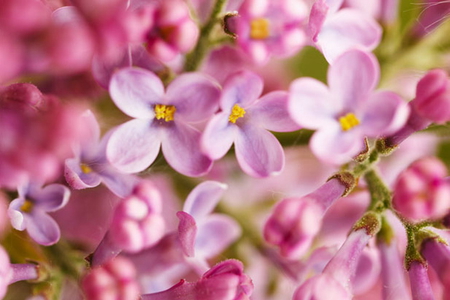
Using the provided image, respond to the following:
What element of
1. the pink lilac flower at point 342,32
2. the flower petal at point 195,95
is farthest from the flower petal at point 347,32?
the flower petal at point 195,95

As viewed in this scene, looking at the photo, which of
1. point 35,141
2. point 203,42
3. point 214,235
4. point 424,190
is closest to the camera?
point 35,141

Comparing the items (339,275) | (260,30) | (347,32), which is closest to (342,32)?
(347,32)

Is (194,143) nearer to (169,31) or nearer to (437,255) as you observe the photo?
(169,31)

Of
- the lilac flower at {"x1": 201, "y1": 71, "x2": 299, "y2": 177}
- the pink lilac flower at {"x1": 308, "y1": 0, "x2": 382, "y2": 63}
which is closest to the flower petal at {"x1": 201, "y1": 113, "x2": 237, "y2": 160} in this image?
the lilac flower at {"x1": 201, "y1": 71, "x2": 299, "y2": 177}

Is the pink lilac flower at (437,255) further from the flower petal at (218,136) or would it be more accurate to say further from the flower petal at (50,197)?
the flower petal at (50,197)

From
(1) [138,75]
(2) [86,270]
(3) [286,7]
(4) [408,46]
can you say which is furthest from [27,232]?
(4) [408,46]

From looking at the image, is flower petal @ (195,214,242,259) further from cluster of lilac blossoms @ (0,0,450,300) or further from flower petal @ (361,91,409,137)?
flower petal @ (361,91,409,137)
